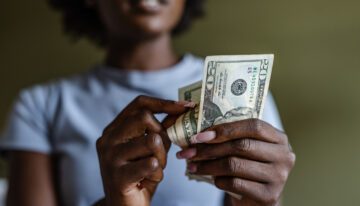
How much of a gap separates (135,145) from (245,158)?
151 mm

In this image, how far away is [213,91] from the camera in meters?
0.69

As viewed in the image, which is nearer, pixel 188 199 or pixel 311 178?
pixel 188 199

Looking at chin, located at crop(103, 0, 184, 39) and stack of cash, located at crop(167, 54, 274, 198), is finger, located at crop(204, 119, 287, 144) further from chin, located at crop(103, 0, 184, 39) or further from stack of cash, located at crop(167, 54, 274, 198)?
Result: chin, located at crop(103, 0, 184, 39)

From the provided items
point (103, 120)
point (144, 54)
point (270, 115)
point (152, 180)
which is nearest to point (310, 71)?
point (270, 115)

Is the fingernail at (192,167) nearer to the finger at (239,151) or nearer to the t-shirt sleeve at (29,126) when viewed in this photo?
the finger at (239,151)

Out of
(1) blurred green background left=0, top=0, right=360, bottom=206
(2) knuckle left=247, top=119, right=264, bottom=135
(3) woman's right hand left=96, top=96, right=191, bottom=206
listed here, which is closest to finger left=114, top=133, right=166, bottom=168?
(3) woman's right hand left=96, top=96, right=191, bottom=206

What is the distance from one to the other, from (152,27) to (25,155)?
37cm

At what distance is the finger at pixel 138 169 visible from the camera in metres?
0.67

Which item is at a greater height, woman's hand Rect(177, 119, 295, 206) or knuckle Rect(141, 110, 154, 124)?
knuckle Rect(141, 110, 154, 124)

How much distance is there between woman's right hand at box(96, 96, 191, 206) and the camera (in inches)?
26.7

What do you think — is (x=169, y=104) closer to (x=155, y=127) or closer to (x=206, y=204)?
(x=155, y=127)

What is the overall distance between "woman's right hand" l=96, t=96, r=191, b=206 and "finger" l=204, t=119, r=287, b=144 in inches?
2.7

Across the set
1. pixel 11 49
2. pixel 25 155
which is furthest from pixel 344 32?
pixel 11 49

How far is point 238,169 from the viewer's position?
67cm
